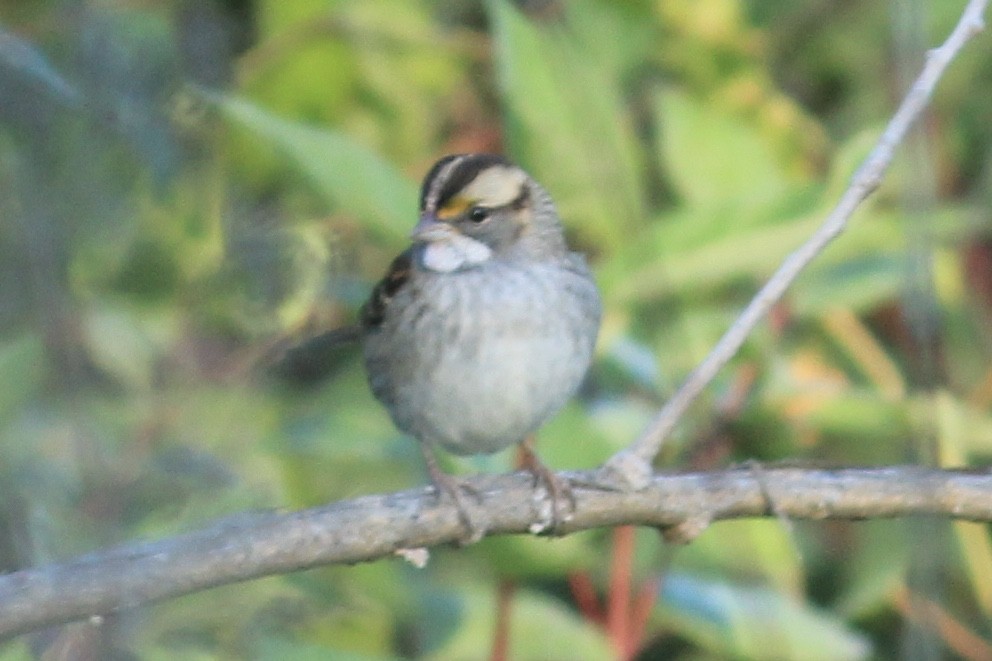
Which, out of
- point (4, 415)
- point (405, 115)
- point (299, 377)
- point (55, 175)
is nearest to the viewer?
point (55, 175)

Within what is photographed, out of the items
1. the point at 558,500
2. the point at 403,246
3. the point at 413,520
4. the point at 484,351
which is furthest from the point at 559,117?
the point at 413,520

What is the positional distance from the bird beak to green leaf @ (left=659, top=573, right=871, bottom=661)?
2.17ft

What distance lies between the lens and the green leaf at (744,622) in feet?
8.54

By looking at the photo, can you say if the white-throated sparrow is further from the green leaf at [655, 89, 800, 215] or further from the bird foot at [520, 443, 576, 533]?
the green leaf at [655, 89, 800, 215]

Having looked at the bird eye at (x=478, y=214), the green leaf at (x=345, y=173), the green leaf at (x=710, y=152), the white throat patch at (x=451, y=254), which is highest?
the green leaf at (x=345, y=173)

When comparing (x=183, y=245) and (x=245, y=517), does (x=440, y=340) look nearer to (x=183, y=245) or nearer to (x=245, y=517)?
(x=183, y=245)

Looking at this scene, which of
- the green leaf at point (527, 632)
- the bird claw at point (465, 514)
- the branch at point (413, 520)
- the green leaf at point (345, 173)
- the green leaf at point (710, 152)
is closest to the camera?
the branch at point (413, 520)

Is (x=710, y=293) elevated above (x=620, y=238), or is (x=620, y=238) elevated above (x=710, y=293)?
(x=620, y=238)

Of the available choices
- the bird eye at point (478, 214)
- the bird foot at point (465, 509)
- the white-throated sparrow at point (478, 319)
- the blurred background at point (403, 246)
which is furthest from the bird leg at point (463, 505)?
the bird eye at point (478, 214)

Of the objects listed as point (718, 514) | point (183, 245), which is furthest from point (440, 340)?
point (718, 514)

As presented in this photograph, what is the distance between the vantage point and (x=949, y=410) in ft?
9.37

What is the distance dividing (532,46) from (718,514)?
1.06 metres

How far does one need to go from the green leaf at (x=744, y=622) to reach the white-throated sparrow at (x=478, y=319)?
1.17 ft

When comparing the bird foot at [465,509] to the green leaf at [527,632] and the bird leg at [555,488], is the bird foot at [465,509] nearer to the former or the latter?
the bird leg at [555,488]
